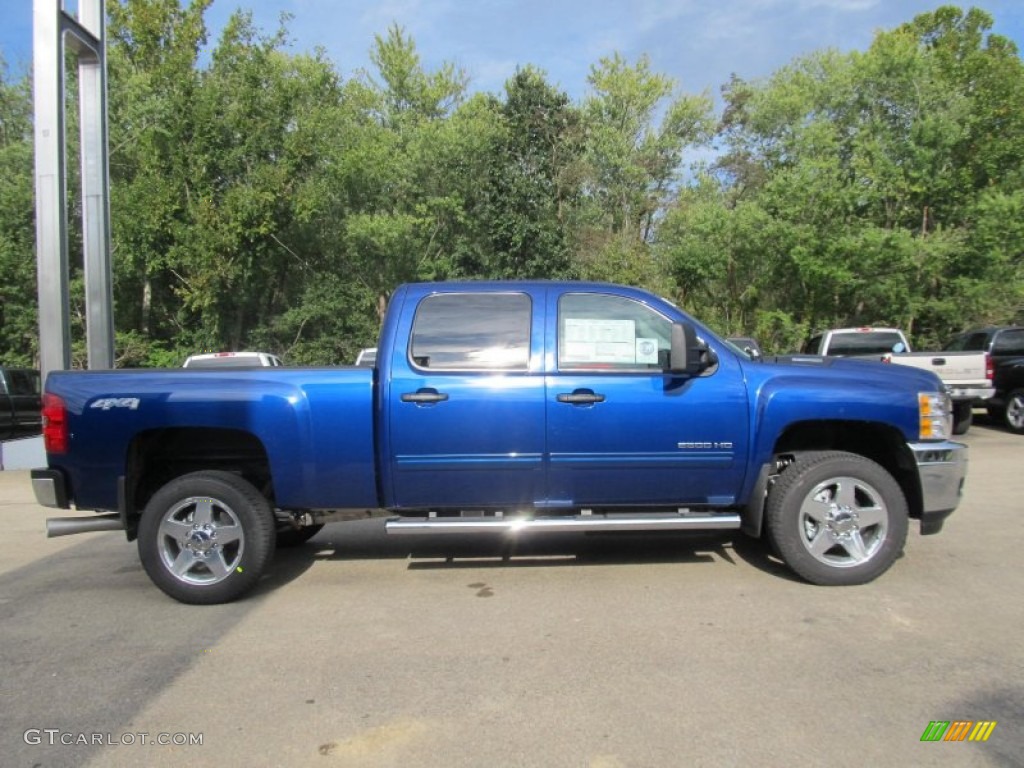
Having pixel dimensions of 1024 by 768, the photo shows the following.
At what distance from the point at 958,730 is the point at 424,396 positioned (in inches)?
132

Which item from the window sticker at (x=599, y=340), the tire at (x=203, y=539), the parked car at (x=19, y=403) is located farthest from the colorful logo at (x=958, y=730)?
the parked car at (x=19, y=403)

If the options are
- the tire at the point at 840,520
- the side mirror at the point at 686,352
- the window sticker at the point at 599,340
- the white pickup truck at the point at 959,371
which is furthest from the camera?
the white pickup truck at the point at 959,371

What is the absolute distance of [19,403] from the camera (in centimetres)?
1459

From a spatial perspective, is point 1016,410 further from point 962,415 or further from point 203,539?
point 203,539

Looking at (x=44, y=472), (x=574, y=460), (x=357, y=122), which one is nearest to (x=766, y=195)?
(x=357, y=122)

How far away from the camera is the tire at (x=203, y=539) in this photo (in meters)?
5.04

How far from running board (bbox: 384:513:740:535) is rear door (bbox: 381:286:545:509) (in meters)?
0.12

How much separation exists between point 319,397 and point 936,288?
22788 mm

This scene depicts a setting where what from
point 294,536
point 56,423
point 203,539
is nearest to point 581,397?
point 203,539

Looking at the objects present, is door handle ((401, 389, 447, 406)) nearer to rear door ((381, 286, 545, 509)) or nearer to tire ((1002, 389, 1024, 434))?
rear door ((381, 286, 545, 509))

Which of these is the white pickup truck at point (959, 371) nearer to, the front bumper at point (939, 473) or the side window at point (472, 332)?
the front bumper at point (939, 473)

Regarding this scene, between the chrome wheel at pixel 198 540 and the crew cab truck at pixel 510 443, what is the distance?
13 mm

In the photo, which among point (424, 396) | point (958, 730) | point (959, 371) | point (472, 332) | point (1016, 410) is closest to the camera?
point (958, 730)

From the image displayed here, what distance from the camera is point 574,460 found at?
5.11 meters
